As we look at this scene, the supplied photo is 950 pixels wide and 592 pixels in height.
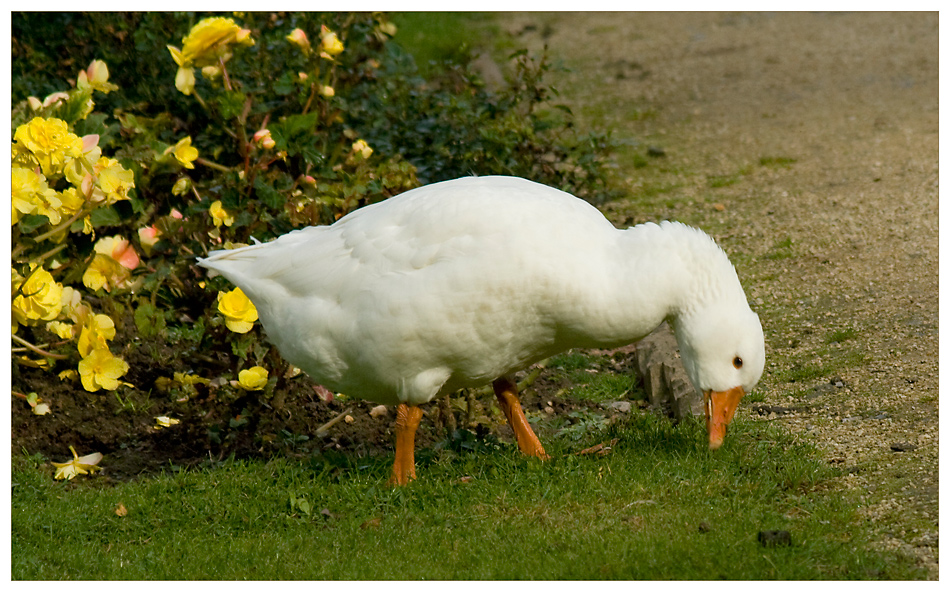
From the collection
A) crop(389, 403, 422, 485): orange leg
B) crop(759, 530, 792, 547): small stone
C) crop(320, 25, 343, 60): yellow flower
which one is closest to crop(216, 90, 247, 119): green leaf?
crop(320, 25, 343, 60): yellow flower

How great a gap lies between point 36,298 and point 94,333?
39 cm

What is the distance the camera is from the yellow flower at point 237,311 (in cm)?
542

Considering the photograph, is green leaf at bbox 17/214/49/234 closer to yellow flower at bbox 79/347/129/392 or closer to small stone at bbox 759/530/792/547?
yellow flower at bbox 79/347/129/392

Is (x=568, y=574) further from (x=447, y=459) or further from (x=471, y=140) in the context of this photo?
(x=471, y=140)

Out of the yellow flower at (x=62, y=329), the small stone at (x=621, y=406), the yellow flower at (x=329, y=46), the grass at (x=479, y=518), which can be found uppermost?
the yellow flower at (x=329, y=46)

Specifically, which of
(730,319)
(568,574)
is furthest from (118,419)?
(730,319)

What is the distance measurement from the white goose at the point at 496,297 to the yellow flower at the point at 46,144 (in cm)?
157

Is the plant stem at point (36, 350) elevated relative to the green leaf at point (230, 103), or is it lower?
lower

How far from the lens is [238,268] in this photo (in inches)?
204

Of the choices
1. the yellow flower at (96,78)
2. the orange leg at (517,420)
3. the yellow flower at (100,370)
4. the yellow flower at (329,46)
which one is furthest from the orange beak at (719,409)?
the yellow flower at (96,78)

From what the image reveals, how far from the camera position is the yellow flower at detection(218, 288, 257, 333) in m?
5.42

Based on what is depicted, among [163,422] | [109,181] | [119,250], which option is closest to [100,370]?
[163,422]

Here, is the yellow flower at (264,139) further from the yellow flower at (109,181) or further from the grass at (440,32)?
the grass at (440,32)

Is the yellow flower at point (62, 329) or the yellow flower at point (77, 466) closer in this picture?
the yellow flower at point (77, 466)
